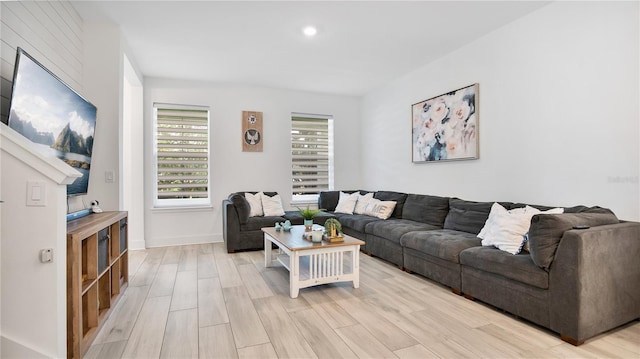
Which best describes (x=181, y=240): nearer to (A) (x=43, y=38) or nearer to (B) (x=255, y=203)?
(B) (x=255, y=203)

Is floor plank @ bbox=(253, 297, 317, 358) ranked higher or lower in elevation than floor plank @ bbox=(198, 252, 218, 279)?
lower

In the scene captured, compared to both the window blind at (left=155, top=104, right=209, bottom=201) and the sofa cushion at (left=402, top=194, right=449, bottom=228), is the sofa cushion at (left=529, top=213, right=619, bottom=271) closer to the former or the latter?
the sofa cushion at (left=402, top=194, right=449, bottom=228)

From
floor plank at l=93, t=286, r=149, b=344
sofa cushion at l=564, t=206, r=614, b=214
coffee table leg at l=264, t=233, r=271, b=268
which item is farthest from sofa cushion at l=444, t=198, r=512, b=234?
floor plank at l=93, t=286, r=149, b=344

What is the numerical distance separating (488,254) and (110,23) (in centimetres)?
418

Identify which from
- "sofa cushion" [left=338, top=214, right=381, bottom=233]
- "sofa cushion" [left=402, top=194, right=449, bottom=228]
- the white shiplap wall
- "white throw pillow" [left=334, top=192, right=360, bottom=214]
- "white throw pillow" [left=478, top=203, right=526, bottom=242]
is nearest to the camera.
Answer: the white shiplap wall

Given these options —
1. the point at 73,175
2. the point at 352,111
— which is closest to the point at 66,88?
the point at 73,175

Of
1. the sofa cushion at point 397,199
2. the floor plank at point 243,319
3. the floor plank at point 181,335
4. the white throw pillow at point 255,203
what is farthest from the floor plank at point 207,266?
the sofa cushion at point 397,199

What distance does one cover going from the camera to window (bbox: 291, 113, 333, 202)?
5.89 meters

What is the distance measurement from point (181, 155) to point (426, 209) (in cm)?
382

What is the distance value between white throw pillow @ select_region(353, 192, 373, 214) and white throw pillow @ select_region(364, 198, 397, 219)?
114 mm

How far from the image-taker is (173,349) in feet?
6.62

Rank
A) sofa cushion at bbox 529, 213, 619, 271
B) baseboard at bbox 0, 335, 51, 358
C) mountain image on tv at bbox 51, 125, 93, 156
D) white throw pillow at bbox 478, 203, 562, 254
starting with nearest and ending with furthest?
baseboard at bbox 0, 335, 51, 358 → sofa cushion at bbox 529, 213, 619, 271 → mountain image on tv at bbox 51, 125, 93, 156 → white throw pillow at bbox 478, 203, 562, 254

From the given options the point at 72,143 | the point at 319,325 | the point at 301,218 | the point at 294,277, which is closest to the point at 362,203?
the point at 301,218

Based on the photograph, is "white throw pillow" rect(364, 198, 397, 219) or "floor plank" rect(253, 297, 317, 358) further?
"white throw pillow" rect(364, 198, 397, 219)
